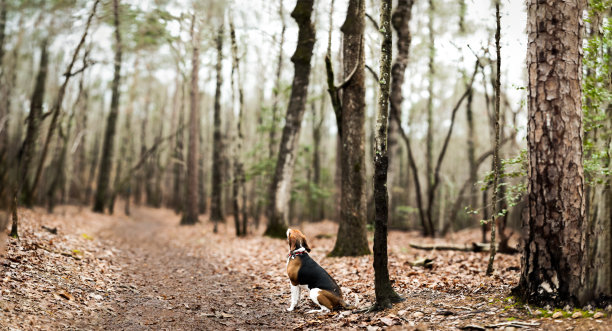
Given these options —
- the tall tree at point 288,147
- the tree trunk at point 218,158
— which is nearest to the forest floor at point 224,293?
the tall tree at point 288,147

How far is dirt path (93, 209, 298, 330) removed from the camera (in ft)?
17.3

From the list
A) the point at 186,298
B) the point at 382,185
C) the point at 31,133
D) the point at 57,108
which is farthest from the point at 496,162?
the point at 31,133

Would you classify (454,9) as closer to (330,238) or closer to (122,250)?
(330,238)

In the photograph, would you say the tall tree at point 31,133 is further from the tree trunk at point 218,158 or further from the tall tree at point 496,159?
the tall tree at point 496,159

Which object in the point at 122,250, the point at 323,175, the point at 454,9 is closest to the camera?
the point at 122,250

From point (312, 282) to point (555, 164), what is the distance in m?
3.55

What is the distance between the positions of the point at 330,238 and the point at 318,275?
8183mm

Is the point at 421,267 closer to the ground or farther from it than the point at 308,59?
closer to the ground

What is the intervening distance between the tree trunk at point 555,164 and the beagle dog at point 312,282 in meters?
2.48

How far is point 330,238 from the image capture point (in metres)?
13.6

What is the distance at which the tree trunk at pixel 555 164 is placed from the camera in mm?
4301

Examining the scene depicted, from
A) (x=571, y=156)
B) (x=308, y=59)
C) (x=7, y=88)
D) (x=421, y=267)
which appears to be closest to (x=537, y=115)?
(x=571, y=156)

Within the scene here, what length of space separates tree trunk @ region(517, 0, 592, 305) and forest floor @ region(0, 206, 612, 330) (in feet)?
1.20

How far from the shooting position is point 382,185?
16.7 feet
